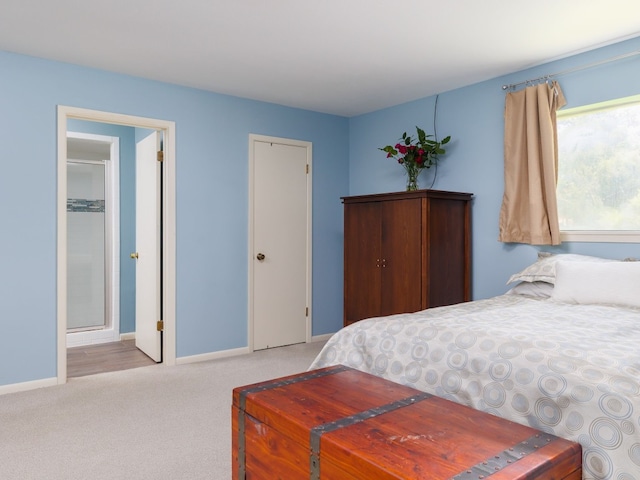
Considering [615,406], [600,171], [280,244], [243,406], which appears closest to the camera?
[615,406]

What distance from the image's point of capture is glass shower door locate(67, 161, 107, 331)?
5.01 m

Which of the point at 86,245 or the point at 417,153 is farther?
the point at 86,245

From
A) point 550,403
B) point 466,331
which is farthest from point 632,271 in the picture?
point 550,403

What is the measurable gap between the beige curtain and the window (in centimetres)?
13

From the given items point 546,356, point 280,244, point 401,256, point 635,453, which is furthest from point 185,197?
point 635,453

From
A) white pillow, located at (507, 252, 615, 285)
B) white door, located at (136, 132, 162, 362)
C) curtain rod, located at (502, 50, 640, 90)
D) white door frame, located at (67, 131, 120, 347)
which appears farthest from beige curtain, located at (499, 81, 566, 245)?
white door frame, located at (67, 131, 120, 347)

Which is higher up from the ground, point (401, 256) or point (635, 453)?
point (401, 256)

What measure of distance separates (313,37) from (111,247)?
3286mm

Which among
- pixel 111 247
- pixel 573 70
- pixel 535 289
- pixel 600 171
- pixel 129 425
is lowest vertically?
pixel 129 425

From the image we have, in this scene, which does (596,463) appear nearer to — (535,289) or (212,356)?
(535,289)

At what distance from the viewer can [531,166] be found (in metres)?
3.42

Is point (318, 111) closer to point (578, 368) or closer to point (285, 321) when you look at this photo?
point (285, 321)

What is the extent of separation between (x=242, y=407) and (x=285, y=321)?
2.83 m

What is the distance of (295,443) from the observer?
1.56 metres
